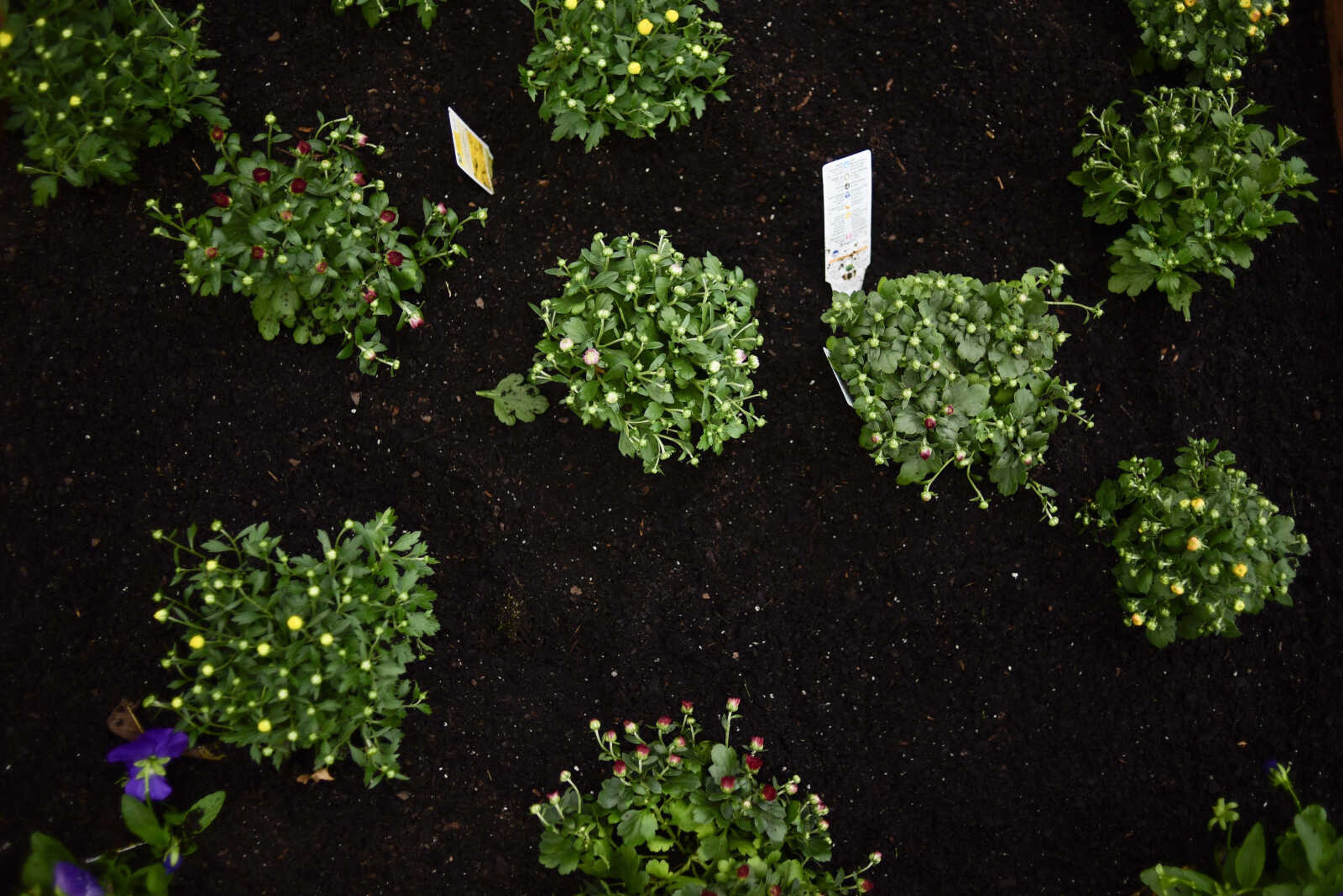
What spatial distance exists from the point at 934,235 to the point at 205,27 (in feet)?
7.34

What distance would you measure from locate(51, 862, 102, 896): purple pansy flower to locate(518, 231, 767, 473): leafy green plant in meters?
1.46

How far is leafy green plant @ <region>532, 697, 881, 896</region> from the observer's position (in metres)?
2.13

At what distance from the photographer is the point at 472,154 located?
7.70 feet

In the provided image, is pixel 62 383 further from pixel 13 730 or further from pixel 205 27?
pixel 205 27

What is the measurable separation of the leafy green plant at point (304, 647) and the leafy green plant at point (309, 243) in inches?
22.5

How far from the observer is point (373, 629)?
2.10 metres

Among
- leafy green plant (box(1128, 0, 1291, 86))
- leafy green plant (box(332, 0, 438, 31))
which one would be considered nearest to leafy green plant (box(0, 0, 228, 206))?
leafy green plant (box(332, 0, 438, 31))

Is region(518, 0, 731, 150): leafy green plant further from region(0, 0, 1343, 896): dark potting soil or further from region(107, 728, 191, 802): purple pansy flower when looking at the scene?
region(107, 728, 191, 802): purple pansy flower

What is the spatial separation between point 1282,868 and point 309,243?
9.93 feet

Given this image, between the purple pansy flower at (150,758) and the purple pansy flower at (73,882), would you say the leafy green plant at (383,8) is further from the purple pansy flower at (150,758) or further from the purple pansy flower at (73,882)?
the purple pansy flower at (73,882)

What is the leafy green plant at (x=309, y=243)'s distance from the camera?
2188 mm

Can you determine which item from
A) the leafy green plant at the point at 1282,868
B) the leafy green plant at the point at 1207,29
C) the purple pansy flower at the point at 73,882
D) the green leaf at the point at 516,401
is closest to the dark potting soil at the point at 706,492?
the green leaf at the point at 516,401

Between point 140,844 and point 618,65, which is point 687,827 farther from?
point 618,65

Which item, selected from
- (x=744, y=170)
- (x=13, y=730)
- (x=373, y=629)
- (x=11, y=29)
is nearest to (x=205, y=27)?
(x=11, y=29)
